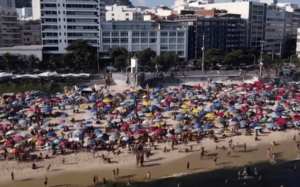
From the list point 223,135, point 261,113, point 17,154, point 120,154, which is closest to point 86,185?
point 120,154

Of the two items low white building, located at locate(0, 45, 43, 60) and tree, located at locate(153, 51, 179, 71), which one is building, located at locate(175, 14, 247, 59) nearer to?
tree, located at locate(153, 51, 179, 71)

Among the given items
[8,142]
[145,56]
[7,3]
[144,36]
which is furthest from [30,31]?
[8,142]

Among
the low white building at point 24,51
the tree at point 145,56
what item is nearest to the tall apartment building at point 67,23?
the low white building at point 24,51

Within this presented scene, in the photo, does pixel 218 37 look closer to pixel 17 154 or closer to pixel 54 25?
pixel 54 25

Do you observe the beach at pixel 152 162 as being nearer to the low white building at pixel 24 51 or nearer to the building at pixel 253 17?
the low white building at pixel 24 51

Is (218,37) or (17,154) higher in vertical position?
(218,37)
